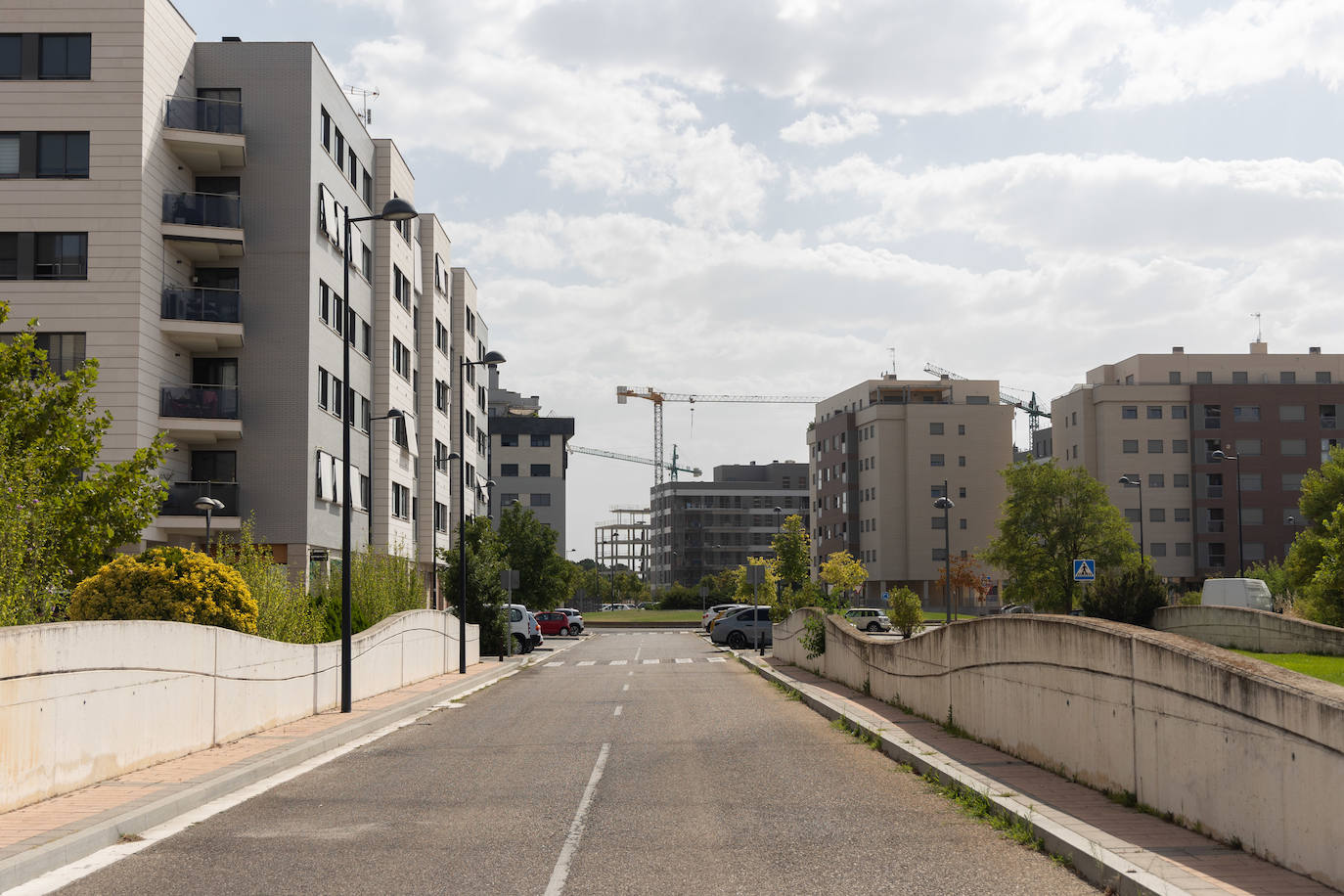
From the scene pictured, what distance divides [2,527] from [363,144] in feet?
121

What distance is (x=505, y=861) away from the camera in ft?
27.3

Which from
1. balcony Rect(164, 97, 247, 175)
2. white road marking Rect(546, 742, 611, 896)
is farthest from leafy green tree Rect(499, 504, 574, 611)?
white road marking Rect(546, 742, 611, 896)

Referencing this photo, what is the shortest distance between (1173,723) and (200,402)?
34.0 metres

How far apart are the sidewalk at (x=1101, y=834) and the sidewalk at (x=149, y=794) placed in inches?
259

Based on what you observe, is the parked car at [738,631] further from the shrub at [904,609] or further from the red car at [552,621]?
the red car at [552,621]

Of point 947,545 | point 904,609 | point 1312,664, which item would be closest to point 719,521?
point 947,545

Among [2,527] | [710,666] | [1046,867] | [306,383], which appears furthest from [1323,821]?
[306,383]

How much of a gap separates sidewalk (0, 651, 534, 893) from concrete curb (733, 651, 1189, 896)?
656cm

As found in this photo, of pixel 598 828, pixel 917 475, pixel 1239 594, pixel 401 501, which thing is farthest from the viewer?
pixel 917 475

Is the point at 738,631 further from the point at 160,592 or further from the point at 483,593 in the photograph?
the point at 160,592

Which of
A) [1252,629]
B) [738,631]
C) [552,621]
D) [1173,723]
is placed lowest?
[552,621]

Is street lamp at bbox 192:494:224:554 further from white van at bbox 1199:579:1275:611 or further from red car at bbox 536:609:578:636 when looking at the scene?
red car at bbox 536:609:578:636

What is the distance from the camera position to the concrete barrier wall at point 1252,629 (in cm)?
2672

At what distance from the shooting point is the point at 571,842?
29.7ft
